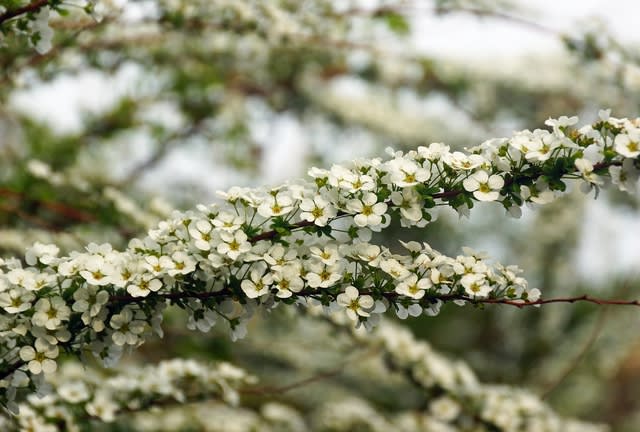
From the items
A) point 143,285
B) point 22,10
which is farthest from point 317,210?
point 22,10

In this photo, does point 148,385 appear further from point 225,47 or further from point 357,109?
point 357,109

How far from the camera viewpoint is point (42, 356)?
48.8 inches

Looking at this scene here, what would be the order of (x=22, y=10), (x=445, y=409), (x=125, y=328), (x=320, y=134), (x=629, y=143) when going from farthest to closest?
(x=320, y=134) → (x=445, y=409) → (x=22, y=10) → (x=125, y=328) → (x=629, y=143)

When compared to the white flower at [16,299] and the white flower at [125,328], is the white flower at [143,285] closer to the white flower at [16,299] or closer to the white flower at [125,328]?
the white flower at [125,328]

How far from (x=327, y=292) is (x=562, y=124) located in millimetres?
452

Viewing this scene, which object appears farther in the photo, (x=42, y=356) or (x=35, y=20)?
(x=35, y=20)

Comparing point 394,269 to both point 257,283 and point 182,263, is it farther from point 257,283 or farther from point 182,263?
point 182,263

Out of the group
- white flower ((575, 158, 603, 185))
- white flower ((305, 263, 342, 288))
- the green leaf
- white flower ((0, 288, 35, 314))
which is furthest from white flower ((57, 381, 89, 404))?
the green leaf

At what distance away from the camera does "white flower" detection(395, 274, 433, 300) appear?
1.20m

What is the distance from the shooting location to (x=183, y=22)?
2.10m

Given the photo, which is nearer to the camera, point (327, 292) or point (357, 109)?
point (327, 292)

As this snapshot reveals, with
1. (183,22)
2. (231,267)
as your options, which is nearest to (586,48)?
(183,22)

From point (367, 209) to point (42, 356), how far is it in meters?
0.57

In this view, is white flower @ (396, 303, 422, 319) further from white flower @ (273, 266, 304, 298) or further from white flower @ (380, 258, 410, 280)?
white flower @ (273, 266, 304, 298)
